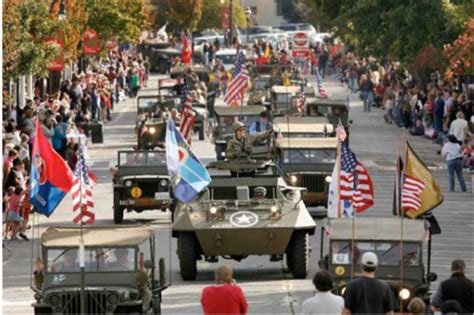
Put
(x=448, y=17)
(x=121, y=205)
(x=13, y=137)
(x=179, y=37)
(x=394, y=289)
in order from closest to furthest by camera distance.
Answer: (x=394, y=289) < (x=121, y=205) < (x=13, y=137) < (x=448, y=17) < (x=179, y=37)

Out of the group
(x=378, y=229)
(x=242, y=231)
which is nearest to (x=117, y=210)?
(x=242, y=231)

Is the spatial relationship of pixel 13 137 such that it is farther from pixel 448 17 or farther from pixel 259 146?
pixel 448 17

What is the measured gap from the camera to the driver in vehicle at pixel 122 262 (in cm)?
2509

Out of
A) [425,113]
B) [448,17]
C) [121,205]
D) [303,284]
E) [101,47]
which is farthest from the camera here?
[101,47]

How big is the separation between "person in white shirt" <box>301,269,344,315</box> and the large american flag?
32.9 ft

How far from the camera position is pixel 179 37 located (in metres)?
107

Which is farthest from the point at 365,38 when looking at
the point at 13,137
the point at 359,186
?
the point at 359,186

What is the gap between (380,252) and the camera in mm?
26062

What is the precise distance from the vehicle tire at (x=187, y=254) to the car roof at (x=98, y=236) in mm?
3609

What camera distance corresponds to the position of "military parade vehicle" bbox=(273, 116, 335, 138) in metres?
45.6

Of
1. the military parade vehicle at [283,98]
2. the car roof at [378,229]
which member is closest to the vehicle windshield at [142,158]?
the car roof at [378,229]

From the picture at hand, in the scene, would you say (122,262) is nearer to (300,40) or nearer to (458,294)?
(458,294)

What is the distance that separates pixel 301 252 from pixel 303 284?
0.61m

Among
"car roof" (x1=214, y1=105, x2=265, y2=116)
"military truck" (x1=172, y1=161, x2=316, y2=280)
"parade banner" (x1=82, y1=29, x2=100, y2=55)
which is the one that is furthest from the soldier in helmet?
"parade banner" (x1=82, y1=29, x2=100, y2=55)
